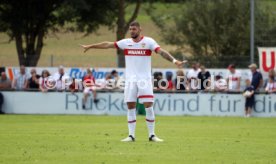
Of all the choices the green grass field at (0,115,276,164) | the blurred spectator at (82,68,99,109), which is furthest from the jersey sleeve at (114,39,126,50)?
the blurred spectator at (82,68,99,109)

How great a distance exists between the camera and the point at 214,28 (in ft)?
134

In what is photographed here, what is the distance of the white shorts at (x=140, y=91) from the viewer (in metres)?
15.2

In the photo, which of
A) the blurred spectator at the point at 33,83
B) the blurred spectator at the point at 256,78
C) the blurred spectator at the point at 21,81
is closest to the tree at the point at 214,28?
the blurred spectator at the point at 256,78

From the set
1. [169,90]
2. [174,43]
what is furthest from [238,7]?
[169,90]

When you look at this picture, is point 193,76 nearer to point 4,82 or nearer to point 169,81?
point 169,81

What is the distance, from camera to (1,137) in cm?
1630

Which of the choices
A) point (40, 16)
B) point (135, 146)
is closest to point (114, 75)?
point (40, 16)

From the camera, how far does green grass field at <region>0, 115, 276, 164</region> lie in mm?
11750

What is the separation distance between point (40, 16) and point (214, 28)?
31.0 ft

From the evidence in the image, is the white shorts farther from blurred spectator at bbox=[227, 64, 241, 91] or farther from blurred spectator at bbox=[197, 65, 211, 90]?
blurred spectator at bbox=[227, 64, 241, 91]

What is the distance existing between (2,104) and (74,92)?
2909mm

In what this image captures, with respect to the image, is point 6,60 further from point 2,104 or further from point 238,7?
point 238,7

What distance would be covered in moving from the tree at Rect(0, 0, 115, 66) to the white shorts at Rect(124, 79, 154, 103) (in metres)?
22.7

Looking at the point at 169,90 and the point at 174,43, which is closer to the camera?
the point at 169,90
